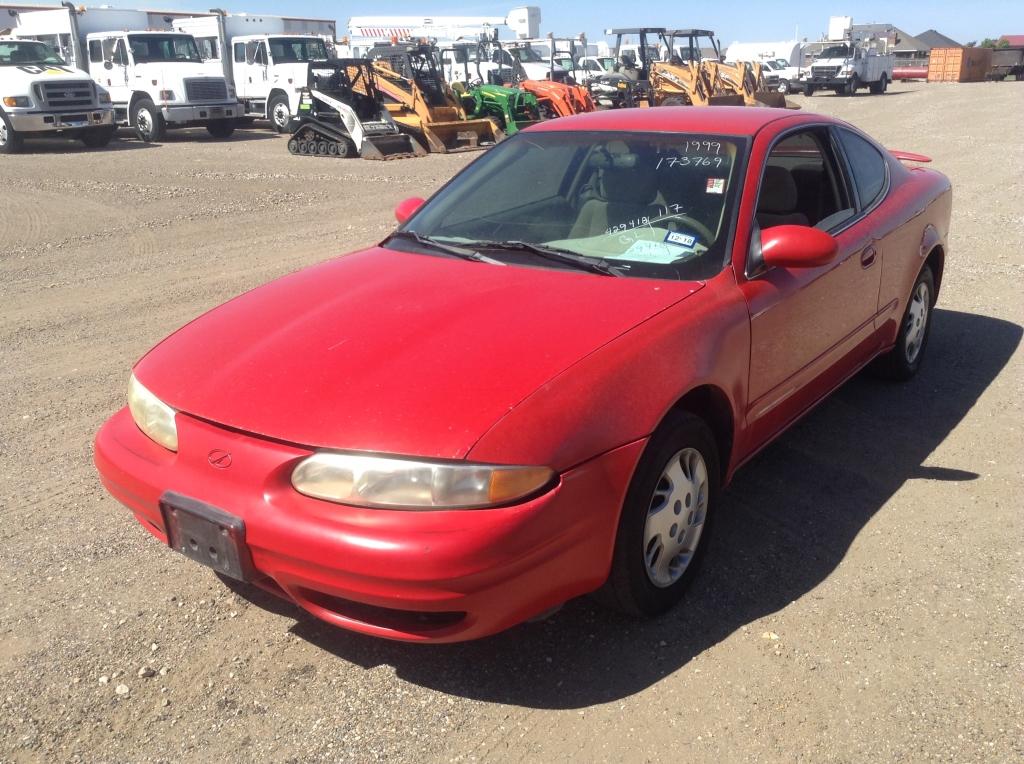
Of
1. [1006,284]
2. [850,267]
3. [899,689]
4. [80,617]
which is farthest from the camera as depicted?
[1006,284]

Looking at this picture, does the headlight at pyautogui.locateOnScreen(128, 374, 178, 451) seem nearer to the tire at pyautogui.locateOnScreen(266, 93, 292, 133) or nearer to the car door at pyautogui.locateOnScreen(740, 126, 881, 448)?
the car door at pyautogui.locateOnScreen(740, 126, 881, 448)

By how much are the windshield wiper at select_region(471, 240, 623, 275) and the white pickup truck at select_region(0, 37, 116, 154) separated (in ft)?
60.0

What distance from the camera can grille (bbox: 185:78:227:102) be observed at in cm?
2135

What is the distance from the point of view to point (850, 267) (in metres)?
4.05

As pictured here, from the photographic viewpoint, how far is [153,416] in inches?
116

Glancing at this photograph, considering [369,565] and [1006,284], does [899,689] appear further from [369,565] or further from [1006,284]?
[1006,284]

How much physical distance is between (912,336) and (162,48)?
21.3m

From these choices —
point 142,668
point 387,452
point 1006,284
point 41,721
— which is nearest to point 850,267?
point 387,452

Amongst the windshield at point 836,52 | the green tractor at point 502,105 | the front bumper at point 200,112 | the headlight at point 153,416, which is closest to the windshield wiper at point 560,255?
the headlight at point 153,416

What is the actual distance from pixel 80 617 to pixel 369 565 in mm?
1361

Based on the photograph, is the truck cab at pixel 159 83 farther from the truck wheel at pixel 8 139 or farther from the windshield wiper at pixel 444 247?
the windshield wiper at pixel 444 247

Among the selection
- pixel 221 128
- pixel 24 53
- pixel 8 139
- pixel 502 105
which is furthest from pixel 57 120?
pixel 502 105

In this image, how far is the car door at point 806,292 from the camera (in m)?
3.45

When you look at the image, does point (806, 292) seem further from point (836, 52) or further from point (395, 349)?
point (836, 52)
